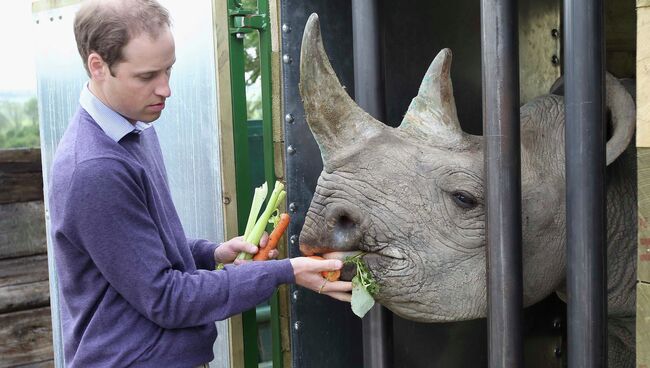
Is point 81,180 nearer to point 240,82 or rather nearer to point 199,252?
point 199,252

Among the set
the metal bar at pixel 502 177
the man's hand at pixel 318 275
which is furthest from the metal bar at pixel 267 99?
the metal bar at pixel 502 177

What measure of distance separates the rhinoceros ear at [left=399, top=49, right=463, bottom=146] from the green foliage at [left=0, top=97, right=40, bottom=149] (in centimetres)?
434

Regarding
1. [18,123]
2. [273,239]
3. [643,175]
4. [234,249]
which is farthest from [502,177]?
[18,123]

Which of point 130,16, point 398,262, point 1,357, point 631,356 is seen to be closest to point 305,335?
point 398,262

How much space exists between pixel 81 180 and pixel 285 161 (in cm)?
129

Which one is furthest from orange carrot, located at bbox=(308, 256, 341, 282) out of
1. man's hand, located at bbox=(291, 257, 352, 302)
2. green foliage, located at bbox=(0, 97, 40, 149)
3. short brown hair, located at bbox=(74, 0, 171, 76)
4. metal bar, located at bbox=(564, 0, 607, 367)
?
green foliage, located at bbox=(0, 97, 40, 149)

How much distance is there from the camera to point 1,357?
501 cm

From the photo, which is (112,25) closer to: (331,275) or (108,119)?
(108,119)

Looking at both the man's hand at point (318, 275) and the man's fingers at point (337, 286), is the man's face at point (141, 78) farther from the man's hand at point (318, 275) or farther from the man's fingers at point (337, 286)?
the man's fingers at point (337, 286)

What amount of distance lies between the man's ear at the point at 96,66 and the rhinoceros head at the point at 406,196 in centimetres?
58

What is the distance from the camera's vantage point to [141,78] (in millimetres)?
2596

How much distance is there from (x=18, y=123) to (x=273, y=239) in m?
4.46

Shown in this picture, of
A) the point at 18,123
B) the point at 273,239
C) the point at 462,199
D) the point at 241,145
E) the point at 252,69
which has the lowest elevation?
the point at 273,239

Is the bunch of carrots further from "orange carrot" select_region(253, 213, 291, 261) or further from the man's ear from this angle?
the man's ear
